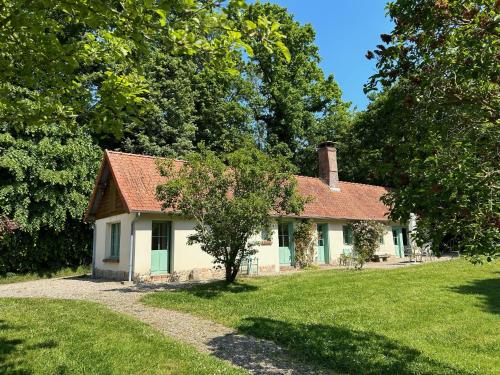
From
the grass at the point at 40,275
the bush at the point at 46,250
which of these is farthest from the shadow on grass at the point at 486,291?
the bush at the point at 46,250

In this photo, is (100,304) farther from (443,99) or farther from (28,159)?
(28,159)

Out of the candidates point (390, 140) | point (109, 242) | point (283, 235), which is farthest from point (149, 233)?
point (390, 140)

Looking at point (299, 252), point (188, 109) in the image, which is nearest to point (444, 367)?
point (299, 252)

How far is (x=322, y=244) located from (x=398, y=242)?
7933 millimetres

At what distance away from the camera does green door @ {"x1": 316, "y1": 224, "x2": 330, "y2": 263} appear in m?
21.3

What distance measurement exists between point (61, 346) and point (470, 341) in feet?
22.8

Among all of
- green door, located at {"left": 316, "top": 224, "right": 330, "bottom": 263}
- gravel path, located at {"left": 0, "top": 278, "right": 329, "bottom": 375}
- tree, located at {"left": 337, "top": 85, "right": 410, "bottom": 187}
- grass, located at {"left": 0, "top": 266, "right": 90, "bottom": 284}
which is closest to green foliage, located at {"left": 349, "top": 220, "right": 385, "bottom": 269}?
green door, located at {"left": 316, "top": 224, "right": 330, "bottom": 263}

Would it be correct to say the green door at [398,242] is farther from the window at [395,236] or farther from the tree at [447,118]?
the tree at [447,118]

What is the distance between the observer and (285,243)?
65.3 feet

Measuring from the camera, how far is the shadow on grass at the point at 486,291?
32.7 feet

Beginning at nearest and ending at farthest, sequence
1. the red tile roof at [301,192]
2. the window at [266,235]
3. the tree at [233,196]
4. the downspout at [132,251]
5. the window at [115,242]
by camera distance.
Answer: the tree at [233,196] < the window at [266,235] < the downspout at [132,251] < the red tile roof at [301,192] < the window at [115,242]

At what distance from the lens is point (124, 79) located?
16.6 feet

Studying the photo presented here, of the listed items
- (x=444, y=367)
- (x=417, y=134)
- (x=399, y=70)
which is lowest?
(x=444, y=367)

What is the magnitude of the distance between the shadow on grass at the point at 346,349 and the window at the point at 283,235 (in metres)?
11.6
